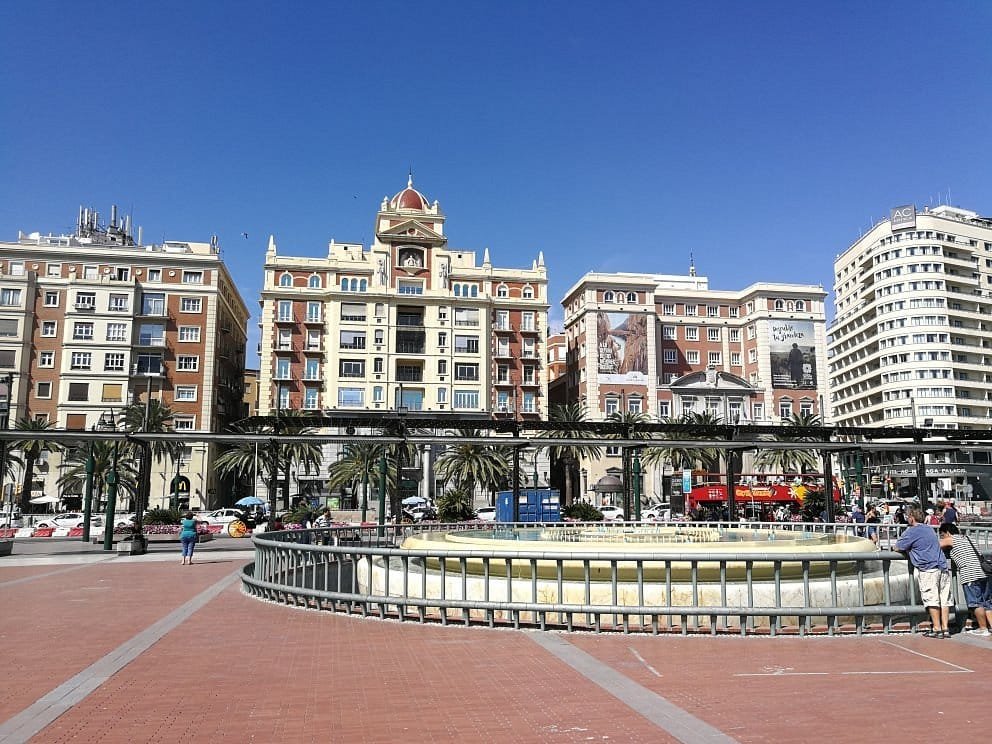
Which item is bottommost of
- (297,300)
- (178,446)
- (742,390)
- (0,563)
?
(0,563)

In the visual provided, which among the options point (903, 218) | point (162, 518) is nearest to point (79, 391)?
point (162, 518)

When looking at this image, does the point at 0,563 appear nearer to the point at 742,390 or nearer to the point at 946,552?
the point at 946,552

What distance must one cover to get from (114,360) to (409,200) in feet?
98.5

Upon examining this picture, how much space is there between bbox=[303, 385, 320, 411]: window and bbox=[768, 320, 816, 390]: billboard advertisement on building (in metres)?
44.5

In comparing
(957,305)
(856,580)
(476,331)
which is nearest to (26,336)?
(476,331)

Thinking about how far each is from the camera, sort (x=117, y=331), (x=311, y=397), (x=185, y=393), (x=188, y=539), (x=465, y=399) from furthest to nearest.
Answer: (x=465, y=399) → (x=311, y=397) → (x=185, y=393) → (x=117, y=331) → (x=188, y=539)

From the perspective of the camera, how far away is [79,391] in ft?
217

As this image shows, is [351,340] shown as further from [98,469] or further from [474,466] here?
[98,469]

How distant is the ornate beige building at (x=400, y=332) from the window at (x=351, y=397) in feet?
0.28

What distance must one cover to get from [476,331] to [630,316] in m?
17.0

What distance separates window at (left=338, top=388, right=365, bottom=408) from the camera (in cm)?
6856

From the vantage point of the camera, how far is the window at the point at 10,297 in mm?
67000

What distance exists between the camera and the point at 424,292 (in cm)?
7131

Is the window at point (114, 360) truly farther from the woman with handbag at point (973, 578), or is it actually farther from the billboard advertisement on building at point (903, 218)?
the billboard advertisement on building at point (903, 218)
